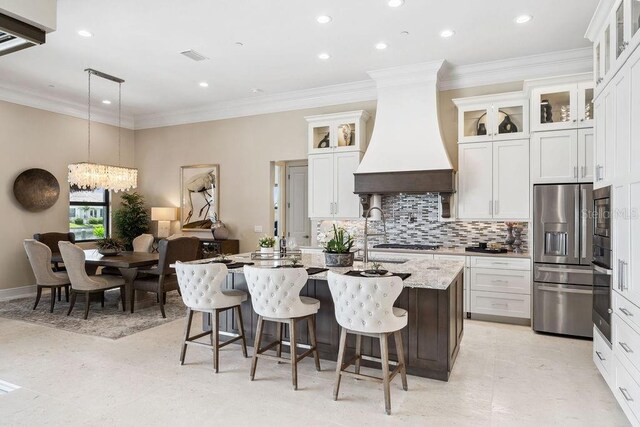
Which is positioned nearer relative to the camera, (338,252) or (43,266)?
(338,252)

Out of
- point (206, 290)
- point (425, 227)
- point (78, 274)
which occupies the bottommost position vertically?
point (78, 274)

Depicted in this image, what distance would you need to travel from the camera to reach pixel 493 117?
17.2ft

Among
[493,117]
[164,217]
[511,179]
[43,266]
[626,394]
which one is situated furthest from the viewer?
[164,217]

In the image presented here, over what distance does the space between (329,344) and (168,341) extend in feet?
5.96

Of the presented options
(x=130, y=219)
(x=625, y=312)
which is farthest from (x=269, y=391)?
(x=130, y=219)

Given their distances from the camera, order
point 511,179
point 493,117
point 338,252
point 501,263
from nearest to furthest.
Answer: point 338,252 < point 501,263 < point 511,179 < point 493,117

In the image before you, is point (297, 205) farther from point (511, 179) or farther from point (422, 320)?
point (422, 320)

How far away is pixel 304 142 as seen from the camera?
676cm

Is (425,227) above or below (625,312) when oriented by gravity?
above

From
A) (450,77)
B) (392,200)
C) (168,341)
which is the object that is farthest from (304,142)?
(168,341)

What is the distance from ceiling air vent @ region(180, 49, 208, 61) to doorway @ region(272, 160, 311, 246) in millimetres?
2369

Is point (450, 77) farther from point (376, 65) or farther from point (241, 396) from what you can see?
point (241, 396)

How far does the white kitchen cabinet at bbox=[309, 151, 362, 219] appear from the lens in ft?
20.0

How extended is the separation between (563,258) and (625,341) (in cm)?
198
